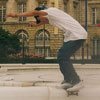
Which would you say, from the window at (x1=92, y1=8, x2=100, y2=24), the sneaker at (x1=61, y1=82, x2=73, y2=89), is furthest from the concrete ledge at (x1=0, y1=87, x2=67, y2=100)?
the window at (x1=92, y1=8, x2=100, y2=24)

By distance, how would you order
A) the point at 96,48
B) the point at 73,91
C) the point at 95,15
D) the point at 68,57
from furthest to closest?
the point at 95,15 → the point at 96,48 → the point at 68,57 → the point at 73,91

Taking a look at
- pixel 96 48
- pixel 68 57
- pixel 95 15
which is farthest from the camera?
pixel 95 15

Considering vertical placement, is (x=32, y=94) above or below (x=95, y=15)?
above

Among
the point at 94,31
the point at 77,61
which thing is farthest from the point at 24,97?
the point at 94,31

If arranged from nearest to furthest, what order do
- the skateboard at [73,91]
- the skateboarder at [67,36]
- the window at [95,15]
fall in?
1. the skateboard at [73,91]
2. the skateboarder at [67,36]
3. the window at [95,15]

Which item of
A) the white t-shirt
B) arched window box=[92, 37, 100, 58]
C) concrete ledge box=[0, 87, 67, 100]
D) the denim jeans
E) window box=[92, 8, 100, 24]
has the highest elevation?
the white t-shirt

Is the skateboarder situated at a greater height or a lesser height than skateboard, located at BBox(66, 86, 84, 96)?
greater

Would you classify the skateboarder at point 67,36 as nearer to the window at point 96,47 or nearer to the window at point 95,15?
the window at point 96,47

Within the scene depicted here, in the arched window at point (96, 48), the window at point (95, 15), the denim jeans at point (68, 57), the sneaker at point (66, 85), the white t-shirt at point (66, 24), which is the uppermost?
the white t-shirt at point (66, 24)

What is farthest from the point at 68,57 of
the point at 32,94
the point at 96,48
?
the point at 96,48

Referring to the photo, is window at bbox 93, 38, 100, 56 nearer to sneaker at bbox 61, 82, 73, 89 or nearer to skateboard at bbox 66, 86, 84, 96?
sneaker at bbox 61, 82, 73, 89

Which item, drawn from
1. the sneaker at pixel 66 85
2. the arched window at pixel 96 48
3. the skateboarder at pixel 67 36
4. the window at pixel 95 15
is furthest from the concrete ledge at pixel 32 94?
the window at pixel 95 15

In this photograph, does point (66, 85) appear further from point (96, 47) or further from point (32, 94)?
point (96, 47)

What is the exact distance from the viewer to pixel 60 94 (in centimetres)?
746
